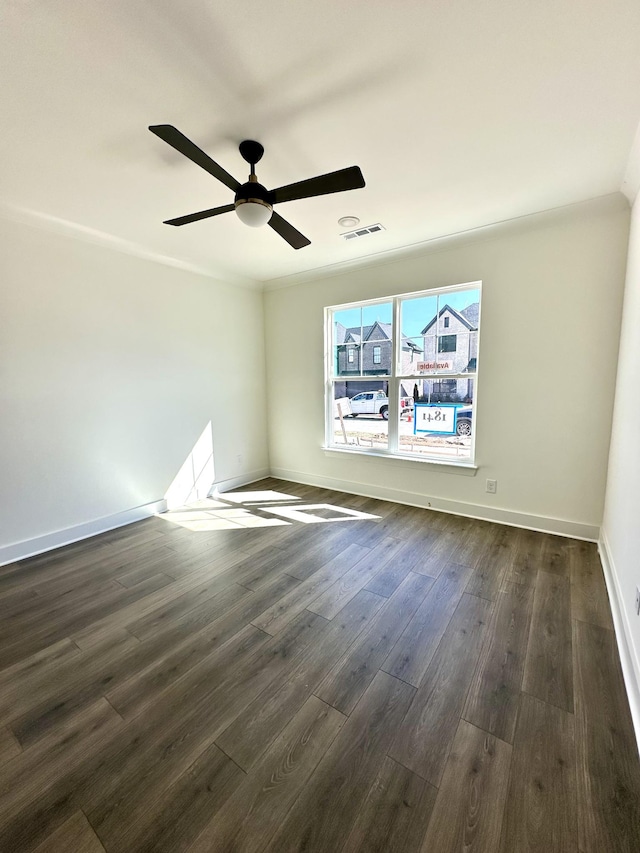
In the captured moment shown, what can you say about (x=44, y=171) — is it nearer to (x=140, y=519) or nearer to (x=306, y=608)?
(x=140, y=519)

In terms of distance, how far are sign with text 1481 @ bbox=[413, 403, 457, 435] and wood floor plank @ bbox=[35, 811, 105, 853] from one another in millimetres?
3444


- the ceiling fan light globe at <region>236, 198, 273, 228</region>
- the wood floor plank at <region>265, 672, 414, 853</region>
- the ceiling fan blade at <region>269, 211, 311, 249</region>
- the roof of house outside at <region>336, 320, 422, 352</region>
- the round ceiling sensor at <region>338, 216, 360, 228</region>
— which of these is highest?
the round ceiling sensor at <region>338, 216, 360, 228</region>

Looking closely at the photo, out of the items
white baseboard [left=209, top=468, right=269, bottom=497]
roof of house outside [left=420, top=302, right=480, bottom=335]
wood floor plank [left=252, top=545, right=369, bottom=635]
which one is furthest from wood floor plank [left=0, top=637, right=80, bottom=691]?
roof of house outside [left=420, top=302, right=480, bottom=335]

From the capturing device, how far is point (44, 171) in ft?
6.89

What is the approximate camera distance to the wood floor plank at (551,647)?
1499 mm

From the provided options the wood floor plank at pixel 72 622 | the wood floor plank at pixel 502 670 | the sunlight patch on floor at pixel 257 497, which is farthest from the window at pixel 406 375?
the wood floor plank at pixel 72 622

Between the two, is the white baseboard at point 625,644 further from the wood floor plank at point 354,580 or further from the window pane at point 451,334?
the window pane at point 451,334

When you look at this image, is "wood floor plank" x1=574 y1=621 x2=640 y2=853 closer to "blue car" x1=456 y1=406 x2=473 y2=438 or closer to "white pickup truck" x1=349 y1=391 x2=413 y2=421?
"blue car" x1=456 y1=406 x2=473 y2=438

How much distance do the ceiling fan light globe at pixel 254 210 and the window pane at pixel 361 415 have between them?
2.38m

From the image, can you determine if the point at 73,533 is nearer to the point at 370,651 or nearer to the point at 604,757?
the point at 370,651

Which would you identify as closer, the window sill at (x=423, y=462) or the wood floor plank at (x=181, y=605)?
the wood floor plank at (x=181, y=605)

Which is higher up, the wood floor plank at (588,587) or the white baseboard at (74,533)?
the white baseboard at (74,533)

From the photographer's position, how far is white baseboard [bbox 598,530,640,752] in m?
1.37

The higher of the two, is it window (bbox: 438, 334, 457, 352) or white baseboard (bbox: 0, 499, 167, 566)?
window (bbox: 438, 334, 457, 352)
